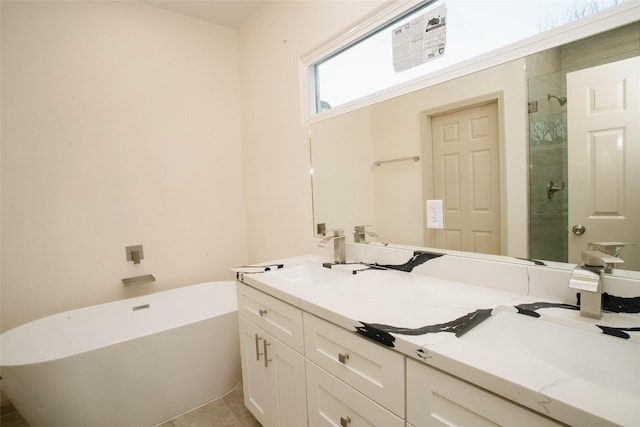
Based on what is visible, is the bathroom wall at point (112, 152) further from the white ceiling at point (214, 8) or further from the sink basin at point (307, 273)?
the sink basin at point (307, 273)

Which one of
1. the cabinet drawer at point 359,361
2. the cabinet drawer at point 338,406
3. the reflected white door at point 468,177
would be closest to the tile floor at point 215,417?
the cabinet drawer at point 338,406

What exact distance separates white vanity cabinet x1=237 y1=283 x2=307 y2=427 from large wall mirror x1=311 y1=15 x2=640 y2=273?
0.68 metres

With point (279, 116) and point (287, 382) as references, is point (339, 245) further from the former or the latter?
point (279, 116)

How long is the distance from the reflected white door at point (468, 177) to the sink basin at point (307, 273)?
51 centimetres

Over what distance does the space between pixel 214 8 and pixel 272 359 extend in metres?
2.60

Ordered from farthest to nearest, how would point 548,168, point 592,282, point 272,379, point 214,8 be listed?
point 214,8, point 272,379, point 548,168, point 592,282

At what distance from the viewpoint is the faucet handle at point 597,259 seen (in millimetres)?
768

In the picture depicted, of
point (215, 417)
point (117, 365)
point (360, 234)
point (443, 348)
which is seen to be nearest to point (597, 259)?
point (443, 348)

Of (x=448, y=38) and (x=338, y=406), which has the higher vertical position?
(x=448, y=38)

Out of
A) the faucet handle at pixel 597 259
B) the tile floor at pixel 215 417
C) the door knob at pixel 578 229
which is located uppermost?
the door knob at pixel 578 229

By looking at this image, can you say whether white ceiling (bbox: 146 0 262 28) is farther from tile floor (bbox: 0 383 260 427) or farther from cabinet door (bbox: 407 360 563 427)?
tile floor (bbox: 0 383 260 427)

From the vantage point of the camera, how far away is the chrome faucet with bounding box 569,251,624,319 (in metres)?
0.75

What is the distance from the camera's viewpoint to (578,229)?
92cm

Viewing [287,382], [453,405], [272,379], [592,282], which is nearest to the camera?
[453,405]
